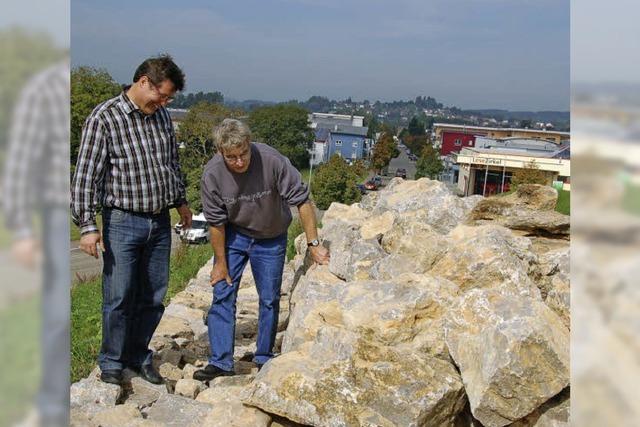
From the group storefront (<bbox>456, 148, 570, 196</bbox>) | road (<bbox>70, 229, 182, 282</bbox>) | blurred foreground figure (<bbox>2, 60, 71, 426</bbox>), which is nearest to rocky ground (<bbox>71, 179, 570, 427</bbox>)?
blurred foreground figure (<bbox>2, 60, 71, 426</bbox>)

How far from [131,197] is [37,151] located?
2.44 m

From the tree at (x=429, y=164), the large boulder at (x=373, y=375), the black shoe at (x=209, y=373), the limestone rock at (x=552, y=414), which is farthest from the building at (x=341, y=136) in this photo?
the limestone rock at (x=552, y=414)

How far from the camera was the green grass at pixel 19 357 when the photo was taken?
1061mm

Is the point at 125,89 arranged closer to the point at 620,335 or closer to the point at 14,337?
the point at 14,337

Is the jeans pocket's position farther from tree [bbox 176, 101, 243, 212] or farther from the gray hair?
tree [bbox 176, 101, 243, 212]

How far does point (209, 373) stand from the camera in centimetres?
390

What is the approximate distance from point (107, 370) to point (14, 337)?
272 cm

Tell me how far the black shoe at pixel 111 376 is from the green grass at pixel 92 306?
0.41m

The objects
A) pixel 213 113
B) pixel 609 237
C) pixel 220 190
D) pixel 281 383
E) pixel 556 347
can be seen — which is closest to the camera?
pixel 609 237

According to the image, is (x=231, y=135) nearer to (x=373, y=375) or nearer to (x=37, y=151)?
(x=373, y=375)

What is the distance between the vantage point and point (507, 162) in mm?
18141

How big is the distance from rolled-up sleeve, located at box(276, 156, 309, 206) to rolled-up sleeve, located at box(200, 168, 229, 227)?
1.08 feet

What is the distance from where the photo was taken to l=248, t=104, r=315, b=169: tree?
18.3 meters

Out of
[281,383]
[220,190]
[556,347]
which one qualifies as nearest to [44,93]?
[281,383]
